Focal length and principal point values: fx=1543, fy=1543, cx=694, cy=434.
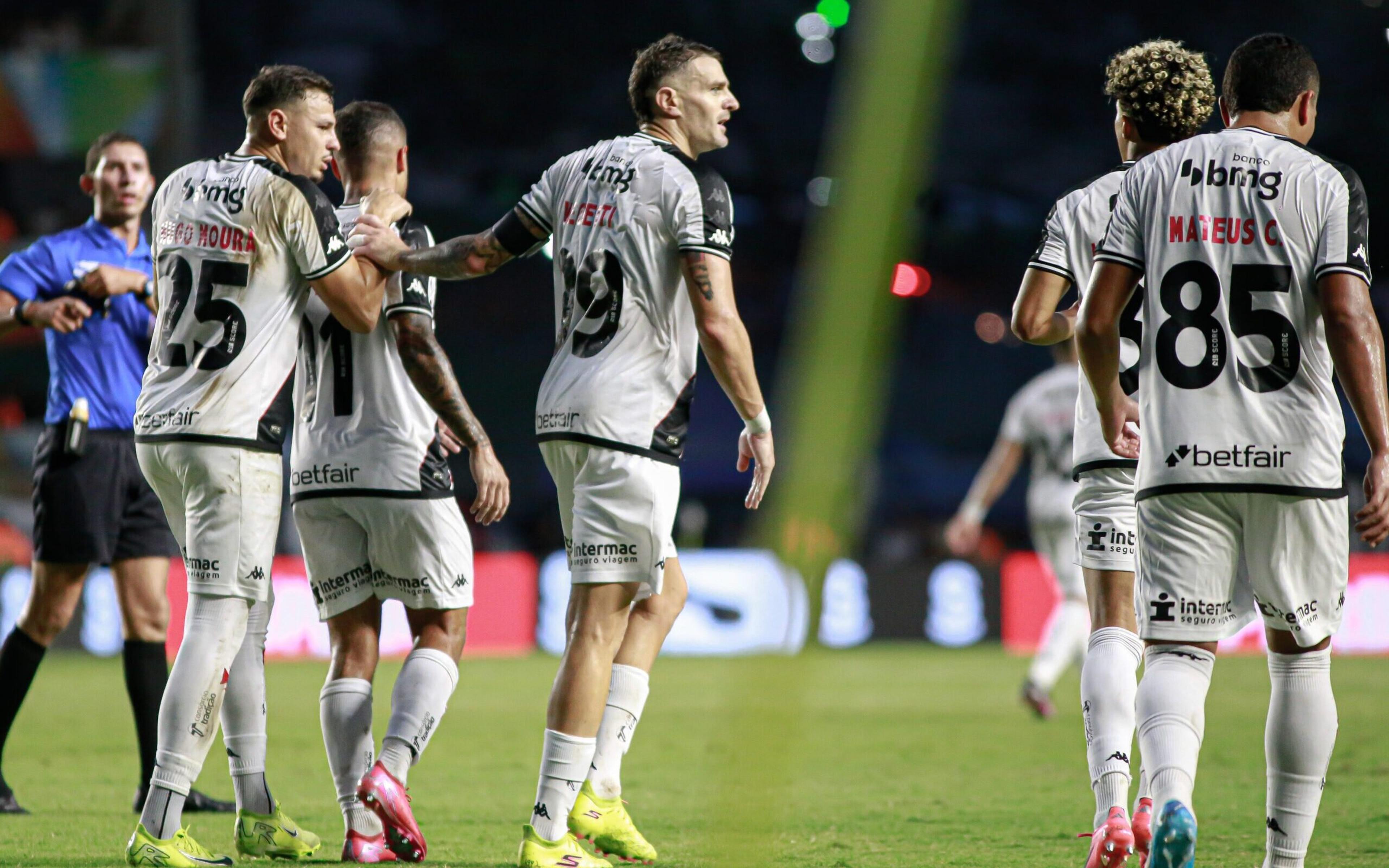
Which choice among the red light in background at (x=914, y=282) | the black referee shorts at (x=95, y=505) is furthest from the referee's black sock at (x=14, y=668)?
the red light in background at (x=914, y=282)

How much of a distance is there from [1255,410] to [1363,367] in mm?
259

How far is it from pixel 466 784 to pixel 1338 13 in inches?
1082

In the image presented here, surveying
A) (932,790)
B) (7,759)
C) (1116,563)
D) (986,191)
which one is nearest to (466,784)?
(932,790)

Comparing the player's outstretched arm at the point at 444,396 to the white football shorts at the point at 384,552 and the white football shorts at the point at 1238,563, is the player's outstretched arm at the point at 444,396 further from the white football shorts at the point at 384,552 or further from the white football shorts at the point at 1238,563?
the white football shorts at the point at 1238,563

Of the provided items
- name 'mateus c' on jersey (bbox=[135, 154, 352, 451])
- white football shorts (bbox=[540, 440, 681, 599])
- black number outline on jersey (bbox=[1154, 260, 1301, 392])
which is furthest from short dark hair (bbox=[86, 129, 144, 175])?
black number outline on jersey (bbox=[1154, 260, 1301, 392])

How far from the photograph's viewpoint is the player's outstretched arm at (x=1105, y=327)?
12.6 ft

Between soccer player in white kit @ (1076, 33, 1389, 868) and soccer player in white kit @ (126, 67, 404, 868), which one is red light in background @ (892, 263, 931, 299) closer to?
soccer player in white kit @ (126, 67, 404, 868)

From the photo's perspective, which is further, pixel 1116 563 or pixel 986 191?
pixel 986 191

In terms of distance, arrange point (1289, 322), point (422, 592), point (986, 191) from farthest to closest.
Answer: point (986, 191), point (422, 592), point (1289, 322)

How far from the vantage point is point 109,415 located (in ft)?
19.4

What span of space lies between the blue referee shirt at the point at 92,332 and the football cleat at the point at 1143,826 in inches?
150

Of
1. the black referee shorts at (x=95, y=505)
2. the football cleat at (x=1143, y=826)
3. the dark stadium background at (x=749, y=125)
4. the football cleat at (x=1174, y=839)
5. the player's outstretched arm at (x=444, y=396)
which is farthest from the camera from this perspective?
the dark stadium background at (x=749, y=125)

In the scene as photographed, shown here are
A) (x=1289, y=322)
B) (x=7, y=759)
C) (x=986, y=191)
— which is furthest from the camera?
(x=986, y=191)

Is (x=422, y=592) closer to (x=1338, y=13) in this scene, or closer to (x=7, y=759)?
(x=7, y=759)
